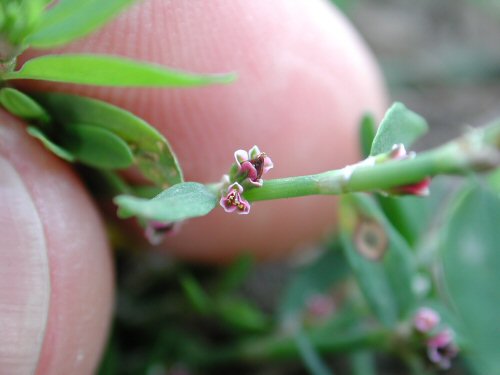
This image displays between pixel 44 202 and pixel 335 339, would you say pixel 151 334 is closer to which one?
pixel 335 339

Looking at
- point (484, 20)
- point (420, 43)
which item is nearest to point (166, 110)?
point (420, 43)

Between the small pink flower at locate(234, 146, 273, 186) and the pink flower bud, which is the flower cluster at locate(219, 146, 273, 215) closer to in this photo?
the small pink flower at locate(234, 146, 273, 186)

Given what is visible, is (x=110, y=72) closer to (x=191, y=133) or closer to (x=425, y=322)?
(x=191, y=133)

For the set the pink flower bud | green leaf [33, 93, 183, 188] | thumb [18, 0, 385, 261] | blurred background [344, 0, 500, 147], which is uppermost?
blurred background [344, 0, 500, 147]

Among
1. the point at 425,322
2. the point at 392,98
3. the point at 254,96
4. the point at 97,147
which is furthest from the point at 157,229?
the point at 392,98

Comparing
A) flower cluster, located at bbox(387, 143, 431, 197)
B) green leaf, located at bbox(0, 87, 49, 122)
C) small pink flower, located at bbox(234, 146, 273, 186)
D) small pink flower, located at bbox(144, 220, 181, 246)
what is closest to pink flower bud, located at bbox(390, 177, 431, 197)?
flower cluster, located at bbox(387, 143, 431, 197)
